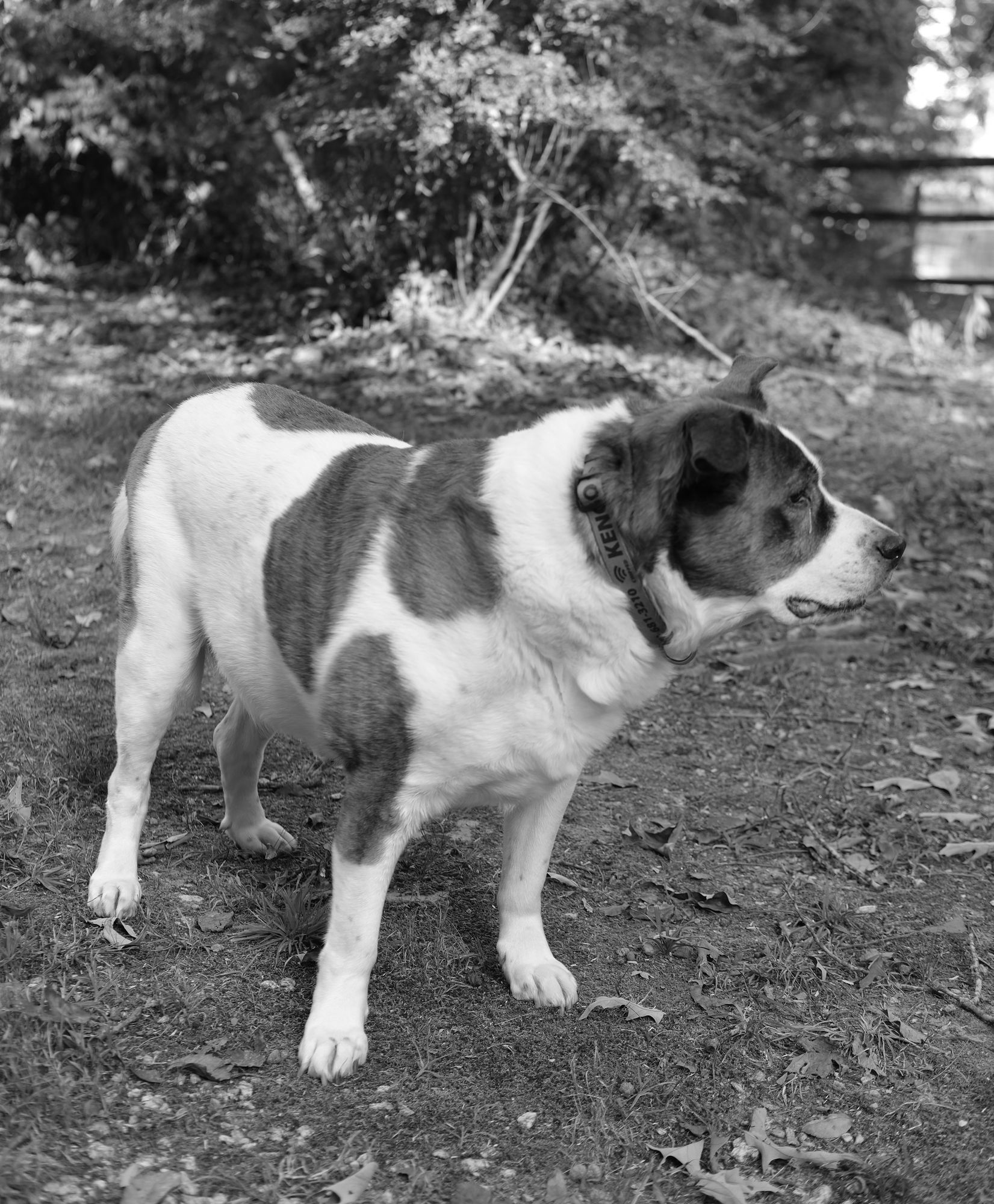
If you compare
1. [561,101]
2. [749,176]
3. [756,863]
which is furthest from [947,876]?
[749,176]

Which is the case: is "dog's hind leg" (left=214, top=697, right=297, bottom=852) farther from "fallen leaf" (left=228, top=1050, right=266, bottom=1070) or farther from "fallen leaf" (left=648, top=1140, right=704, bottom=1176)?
"fallen leaf" (left=648, top=1140, right=704, bottom=1176)

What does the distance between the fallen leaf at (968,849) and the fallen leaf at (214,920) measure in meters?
2.51

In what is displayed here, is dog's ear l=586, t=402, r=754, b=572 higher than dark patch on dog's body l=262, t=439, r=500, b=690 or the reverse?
higher

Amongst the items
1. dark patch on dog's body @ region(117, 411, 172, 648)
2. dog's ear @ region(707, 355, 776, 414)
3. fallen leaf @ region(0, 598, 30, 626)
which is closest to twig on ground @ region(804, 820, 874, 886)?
dog's ear @ region(707, 355, 776, 414)

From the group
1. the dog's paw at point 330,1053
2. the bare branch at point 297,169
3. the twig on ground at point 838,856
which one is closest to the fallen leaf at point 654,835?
the twig on ground at point 838,856

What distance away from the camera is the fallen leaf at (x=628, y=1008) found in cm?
368

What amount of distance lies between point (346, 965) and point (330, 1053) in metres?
0.21

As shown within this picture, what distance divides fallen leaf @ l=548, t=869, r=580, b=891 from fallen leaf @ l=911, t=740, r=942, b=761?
192cm

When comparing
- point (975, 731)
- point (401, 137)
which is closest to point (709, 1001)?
point (975, 731)

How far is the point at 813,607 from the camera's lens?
3346mm

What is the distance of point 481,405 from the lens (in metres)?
9.06

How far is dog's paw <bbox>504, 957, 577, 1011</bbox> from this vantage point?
3695 mm

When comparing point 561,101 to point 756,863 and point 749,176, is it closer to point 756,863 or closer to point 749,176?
point 749,176

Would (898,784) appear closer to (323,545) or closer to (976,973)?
(976,973)
